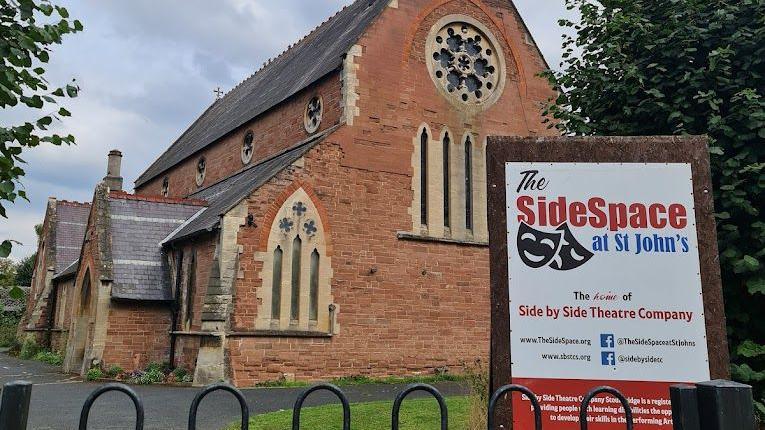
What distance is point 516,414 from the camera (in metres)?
4.27

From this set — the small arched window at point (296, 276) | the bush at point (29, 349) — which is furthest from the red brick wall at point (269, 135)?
the bush at point (29, 349)

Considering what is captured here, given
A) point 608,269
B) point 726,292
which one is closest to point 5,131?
point 608,269

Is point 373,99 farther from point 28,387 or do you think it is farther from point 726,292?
point 28,387

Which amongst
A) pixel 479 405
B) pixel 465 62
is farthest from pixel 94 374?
pixel 465 62

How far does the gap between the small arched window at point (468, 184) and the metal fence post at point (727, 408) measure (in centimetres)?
1516

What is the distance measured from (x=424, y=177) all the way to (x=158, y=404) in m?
9.58

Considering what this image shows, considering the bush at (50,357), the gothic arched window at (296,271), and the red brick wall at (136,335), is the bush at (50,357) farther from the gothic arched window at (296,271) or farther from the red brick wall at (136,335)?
the gothic arched window at (296,271)

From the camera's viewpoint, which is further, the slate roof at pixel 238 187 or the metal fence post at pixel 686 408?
the slate roof at pixel 238 187

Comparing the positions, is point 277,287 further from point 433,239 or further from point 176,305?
point 433,239

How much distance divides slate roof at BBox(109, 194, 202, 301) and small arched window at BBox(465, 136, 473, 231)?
29.9 ft

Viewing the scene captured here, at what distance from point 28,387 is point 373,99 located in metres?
15.0

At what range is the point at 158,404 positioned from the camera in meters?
11.1

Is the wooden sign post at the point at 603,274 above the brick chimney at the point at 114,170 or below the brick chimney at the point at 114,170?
below

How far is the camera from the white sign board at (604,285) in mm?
4234
